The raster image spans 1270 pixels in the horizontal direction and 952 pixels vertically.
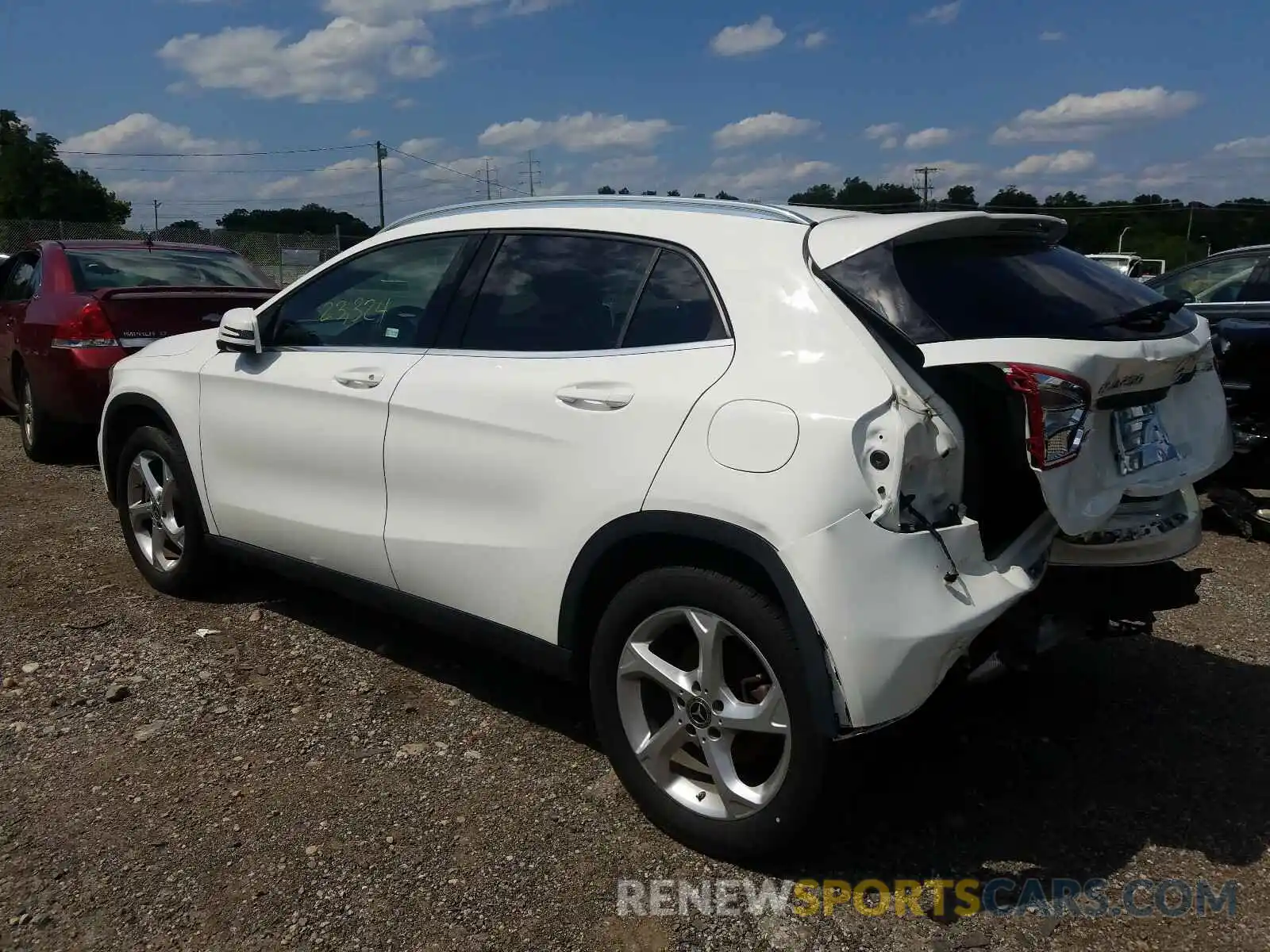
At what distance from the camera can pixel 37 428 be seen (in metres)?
7.35

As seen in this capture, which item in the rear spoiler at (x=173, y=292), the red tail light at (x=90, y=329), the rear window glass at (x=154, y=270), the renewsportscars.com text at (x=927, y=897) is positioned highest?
the rear window glass at (x=154, y=270)

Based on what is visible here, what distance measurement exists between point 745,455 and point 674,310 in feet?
1.92

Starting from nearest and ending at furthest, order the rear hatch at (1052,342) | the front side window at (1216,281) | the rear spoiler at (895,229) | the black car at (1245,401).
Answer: the rear hatch at (1052,342), the rear spoiler at (895,229), the black car at (1245,401), the front side window at (1216,281)

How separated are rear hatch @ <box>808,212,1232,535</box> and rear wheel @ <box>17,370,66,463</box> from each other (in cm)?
636

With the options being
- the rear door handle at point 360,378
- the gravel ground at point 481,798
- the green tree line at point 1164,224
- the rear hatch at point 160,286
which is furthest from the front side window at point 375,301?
the green tree line at point 1164,224

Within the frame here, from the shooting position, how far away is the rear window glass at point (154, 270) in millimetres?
7184

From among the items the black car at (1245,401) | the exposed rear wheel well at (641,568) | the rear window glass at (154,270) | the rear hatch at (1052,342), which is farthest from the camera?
the rear window glass at (154,270)

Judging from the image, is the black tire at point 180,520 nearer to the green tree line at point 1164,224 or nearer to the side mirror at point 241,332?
the side mirror at point 241,332

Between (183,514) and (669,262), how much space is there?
270cm

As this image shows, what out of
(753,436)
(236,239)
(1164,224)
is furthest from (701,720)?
(1164,224)

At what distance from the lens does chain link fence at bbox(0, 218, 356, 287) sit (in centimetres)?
2591

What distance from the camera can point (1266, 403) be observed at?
5.48 meters

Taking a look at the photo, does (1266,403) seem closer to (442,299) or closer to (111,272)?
(442,299)

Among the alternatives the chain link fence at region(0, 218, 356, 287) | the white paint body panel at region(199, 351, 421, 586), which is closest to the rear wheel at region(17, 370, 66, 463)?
the white paint body panel at region(199, 351, 421, 586)
